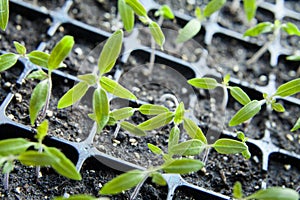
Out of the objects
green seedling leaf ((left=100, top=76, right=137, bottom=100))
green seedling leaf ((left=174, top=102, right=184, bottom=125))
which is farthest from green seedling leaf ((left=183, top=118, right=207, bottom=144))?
green seedling leaf ((left=100, top=76, right=137, bottom=100))

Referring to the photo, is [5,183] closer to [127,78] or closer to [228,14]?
[127,78]

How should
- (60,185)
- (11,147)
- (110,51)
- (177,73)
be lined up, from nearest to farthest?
1. (11,147)
2. (110,51)
3. (60,185)
4. (177,73)

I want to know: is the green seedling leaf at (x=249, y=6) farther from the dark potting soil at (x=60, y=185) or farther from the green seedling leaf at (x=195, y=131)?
the dark potting soil at (x=60, y=185)

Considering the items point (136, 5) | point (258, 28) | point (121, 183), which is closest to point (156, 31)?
point (136, 5)

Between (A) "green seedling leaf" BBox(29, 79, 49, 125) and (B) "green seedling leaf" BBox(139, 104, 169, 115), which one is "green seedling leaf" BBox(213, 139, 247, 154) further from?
(A) "green seedling leaf" BBox(29, 79, 49, 125)

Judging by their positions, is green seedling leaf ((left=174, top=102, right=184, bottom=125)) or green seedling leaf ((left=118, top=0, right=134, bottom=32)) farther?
green seedling leaf ((left=118, top=0, right=134, bottom=32))

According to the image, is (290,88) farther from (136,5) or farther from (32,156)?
(32,156)
